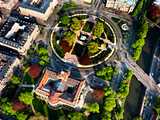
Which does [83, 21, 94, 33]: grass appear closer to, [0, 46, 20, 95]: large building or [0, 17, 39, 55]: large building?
[0, 17, 39, 55]: large building

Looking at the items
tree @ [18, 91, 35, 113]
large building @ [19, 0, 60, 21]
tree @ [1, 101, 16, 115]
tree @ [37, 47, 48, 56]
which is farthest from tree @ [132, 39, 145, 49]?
tree @ [1, 101, 16, 115]

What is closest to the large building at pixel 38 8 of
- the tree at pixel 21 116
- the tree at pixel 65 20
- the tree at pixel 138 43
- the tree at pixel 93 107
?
the tree at pixel 65 20

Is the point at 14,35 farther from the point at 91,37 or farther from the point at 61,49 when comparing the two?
the point at 91,37

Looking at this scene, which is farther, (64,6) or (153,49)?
(64,6)

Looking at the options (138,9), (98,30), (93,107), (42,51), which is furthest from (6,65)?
(138,9)

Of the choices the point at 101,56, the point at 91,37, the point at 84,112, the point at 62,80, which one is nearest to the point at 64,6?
the point at 91,37

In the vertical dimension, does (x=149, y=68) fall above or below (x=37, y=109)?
above

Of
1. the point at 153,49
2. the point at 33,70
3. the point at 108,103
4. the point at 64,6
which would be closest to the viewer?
the point at 108,103

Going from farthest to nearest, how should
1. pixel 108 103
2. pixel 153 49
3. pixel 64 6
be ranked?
pixel 64 6
pixel 153 49
pixel 108 103
